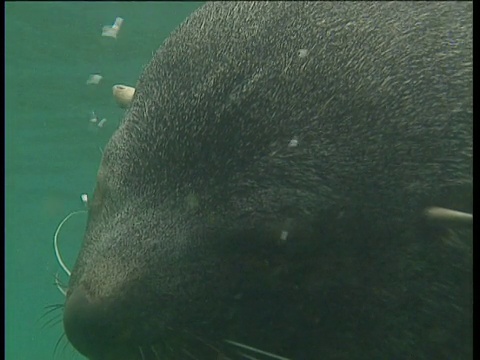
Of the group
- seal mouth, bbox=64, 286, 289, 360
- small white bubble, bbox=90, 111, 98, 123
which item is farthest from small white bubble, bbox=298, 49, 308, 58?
small white bubble, bbox=90, 111, 98, 123

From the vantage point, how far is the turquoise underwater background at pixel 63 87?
1424 cm

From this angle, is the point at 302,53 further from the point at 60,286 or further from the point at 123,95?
the point at 60,286

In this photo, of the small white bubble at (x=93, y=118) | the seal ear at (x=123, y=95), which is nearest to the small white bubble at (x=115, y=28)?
the seal ear at (x=123, y=95)

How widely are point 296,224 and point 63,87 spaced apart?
739 inches

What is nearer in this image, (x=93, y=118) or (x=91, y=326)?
(x=91, y=326)

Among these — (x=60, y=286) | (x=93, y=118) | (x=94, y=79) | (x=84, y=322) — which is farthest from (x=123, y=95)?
(x=93, y=118)

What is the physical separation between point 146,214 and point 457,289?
1.18m

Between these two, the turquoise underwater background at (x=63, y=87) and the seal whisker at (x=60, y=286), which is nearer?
the seal whisker at (x=60, y=286)

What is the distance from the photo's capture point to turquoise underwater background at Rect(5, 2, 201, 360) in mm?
14242

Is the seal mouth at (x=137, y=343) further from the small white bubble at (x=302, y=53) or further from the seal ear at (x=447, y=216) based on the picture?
the small white bubble at (x=302, y=53)

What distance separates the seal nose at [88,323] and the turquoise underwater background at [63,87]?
3.77ft

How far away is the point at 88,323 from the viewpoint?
248cm

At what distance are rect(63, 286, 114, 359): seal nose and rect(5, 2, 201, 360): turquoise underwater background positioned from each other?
1151 millimetres

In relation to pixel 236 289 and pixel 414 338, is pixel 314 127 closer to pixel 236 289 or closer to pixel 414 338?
pixel 236 289
